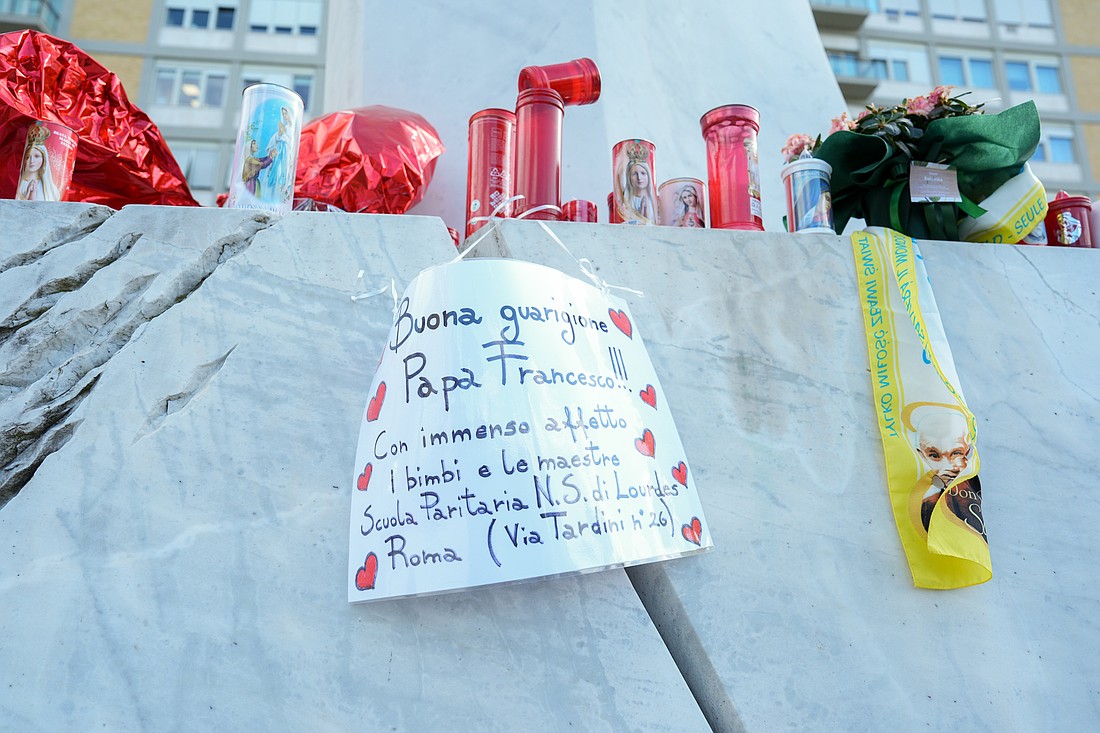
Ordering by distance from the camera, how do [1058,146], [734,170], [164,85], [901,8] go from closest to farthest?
1. [734,170]
2. [164,85]
3. [1058,146]
4. [901,8]

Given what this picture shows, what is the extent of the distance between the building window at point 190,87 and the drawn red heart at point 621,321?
30.6 ft

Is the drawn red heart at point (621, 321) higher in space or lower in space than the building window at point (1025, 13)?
lower

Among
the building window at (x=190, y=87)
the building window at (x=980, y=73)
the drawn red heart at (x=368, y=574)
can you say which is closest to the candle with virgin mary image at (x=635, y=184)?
the drawn red heart at (x=368, y=574)

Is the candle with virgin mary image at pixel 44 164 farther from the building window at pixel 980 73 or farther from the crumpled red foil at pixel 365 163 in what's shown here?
the building window at pixel 980 73

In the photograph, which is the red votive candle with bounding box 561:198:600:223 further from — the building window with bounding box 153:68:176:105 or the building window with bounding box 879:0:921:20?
the building window with bounding box 879:0:921:20

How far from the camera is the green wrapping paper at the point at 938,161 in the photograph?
0.96 metres

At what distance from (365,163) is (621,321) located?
559 millimetres

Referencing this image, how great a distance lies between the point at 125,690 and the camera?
639 mm

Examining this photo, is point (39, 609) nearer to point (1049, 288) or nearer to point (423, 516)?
point (423, 516)

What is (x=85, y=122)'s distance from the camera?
99cm

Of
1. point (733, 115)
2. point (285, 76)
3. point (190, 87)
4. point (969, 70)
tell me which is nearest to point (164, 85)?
point (190, 87)

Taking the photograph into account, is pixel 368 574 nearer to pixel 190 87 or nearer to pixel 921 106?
pixel 921 106

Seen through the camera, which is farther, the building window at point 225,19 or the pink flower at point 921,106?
the building window at point 225,19

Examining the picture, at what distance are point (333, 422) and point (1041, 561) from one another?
30.5 inches
